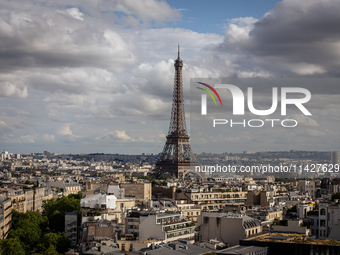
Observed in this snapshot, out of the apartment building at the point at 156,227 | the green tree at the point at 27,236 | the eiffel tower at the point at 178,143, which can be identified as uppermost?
the eiffel tower at the point at 178,143

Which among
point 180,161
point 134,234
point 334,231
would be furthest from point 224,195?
point 180,161

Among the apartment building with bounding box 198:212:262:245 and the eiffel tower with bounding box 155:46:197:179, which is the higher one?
the eiffel tower with bounding box 155:46:197:179

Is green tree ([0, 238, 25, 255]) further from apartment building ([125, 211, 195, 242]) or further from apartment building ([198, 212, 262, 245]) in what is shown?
apartment building ([198, 212, 262, 245])

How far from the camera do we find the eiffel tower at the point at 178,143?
124 meters

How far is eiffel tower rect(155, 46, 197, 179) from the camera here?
123975 mm

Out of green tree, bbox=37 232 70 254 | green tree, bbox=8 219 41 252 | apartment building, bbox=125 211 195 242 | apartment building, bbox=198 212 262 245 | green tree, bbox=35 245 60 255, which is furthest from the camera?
green tree, bbox=8 219 41 252

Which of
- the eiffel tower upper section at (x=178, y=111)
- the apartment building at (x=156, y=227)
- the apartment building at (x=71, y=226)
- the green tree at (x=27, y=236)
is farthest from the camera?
the eiffel tower upper section at (x=178, y=111)

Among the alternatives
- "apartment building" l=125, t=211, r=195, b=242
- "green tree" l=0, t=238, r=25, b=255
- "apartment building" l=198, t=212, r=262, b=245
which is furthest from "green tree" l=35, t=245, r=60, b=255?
"apartment building" l=198, t=212, r=262, b=245

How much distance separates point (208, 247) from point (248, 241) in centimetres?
303

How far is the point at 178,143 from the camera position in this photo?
124m

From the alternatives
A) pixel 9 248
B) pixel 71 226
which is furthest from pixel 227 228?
pixel 71 226

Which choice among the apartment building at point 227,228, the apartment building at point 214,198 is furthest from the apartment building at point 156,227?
the apartment building at point 214,198

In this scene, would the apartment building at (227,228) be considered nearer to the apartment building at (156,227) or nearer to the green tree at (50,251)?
the apartment building at (156,227)

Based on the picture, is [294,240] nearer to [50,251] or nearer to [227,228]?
[227,228]
